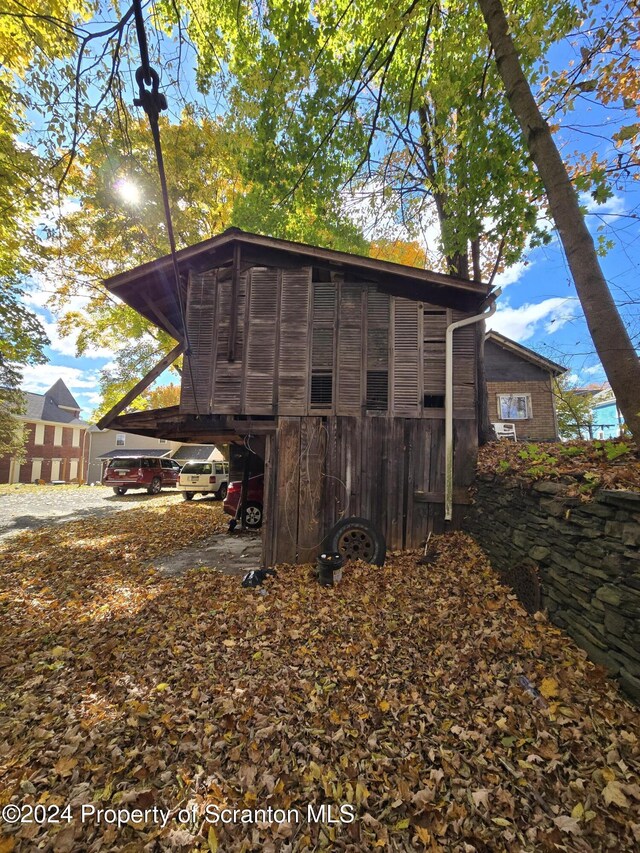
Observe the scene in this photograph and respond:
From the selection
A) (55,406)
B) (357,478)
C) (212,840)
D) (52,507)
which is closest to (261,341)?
(357,478)

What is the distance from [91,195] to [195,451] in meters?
17.9

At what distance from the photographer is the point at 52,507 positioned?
1343cm

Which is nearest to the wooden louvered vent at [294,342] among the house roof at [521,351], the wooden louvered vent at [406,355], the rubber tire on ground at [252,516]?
the wooden louvered vent at [406,355]

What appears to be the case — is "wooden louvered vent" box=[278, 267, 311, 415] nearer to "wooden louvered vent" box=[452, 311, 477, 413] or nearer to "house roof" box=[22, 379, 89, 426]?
"wooden louvered vent" box=[452, 311, 477, 413]

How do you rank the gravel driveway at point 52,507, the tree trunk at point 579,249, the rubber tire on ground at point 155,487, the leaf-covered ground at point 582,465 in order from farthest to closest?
1. the rubber tire on ground at point 155,487
2. the gravel driveway at point 52,507
3. the tree trunk at point 579,249
4. the leaf-covered ground at point 582,465

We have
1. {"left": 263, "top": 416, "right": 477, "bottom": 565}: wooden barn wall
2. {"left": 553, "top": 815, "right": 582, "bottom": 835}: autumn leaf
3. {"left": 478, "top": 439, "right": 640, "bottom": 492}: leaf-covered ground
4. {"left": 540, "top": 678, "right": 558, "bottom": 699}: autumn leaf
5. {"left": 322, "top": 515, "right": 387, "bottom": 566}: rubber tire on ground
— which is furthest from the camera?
{"left": 263, "top": 416, "right": 477, "bottom": 565}: wooden barn wall

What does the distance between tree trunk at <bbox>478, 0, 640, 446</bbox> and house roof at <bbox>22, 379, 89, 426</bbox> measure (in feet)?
108

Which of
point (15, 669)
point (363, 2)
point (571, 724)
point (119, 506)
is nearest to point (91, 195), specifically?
point (363, 2)

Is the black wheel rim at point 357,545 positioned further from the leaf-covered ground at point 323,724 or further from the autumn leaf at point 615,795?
the autumn leaf at point 615,795

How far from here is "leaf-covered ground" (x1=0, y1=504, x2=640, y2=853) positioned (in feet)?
6.72

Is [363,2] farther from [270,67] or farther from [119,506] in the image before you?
[119,506]

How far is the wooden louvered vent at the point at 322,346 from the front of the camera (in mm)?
6582

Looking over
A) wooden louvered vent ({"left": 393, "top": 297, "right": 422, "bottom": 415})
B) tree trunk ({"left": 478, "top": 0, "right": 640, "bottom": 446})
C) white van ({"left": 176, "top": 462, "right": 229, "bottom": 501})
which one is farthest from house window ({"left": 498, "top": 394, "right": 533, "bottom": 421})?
tree trunk ({"left": 478, "top": 0, "right": 640, "bottom": 446})

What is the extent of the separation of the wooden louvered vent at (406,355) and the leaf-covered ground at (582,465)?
1926mm
